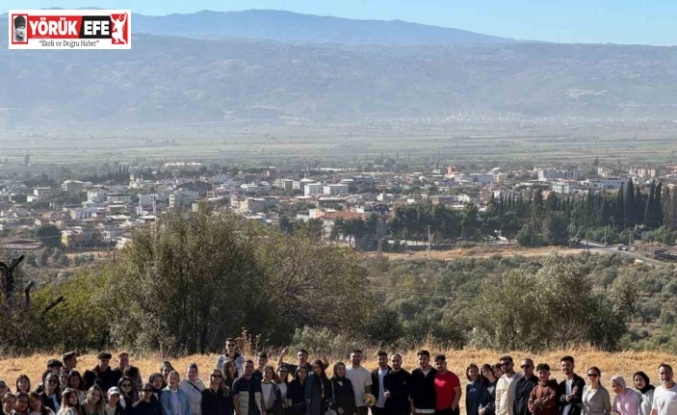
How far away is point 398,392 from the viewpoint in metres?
12.0

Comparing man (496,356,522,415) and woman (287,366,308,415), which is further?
woman (287,366,308,415)

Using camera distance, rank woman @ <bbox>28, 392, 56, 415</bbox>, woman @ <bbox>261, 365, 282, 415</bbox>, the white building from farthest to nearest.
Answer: the white building
woman @ <bbox>261, 365, 282, 415</bbox>
woman @ <bbox>28, 392, 56, 415</bbox>

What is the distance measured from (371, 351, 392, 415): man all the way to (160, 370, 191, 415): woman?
7.49 feet

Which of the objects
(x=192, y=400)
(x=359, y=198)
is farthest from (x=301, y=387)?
(x=359, y=198)

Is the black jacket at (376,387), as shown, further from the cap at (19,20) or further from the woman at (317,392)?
the cap at (19,20)

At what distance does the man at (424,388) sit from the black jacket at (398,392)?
0.09 meters

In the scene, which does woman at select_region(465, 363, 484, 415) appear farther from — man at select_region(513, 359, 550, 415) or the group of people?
man at select_region(513, 359, 550, 415)

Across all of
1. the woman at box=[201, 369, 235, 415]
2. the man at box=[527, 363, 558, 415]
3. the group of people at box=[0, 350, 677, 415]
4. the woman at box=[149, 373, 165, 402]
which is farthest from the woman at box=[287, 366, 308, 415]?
the man at box=[527, 363, 558, 415]

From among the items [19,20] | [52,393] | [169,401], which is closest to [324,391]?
[169,401]

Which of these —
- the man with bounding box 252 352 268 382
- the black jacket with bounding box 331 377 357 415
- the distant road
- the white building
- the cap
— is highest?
the cap

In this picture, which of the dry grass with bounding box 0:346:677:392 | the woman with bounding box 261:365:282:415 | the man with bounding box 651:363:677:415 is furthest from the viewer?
the dry grass with bounding box 0:346:677:392

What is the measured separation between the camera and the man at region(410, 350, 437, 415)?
11.9m

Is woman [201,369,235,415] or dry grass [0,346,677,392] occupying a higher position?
woman [201,369,235,415]

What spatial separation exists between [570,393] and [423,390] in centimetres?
173
